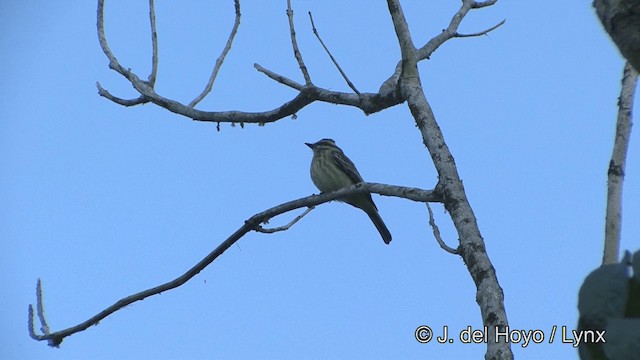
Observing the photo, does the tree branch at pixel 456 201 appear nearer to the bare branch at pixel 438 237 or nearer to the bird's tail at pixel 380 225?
the bare branch at pixel 438 237

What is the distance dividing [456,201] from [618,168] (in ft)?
3.27

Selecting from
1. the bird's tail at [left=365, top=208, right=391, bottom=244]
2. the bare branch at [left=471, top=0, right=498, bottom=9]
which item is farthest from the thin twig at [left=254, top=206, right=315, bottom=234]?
the bird's tail at [left=365, top=208, right=391, bottom=244]

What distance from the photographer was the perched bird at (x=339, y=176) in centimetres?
1055

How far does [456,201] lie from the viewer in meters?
4.31

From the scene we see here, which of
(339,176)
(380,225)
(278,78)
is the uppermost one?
(339,176)

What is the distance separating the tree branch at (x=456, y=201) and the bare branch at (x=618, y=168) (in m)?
0.62

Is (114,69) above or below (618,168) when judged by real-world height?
above

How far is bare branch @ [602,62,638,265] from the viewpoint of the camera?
429cm

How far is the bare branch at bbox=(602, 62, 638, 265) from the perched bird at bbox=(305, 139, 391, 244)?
550 centimetres

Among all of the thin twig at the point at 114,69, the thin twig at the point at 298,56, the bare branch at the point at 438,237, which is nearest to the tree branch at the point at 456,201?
the bare branch at the point at 438,237

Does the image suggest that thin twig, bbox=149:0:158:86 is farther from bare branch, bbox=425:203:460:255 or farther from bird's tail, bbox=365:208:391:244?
bird's tail, bbox=365:208:391:244

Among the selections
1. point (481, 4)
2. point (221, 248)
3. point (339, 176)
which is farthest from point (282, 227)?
point (339, 176)

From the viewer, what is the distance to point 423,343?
4617 mm

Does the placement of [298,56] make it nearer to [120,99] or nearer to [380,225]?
[120,99]
